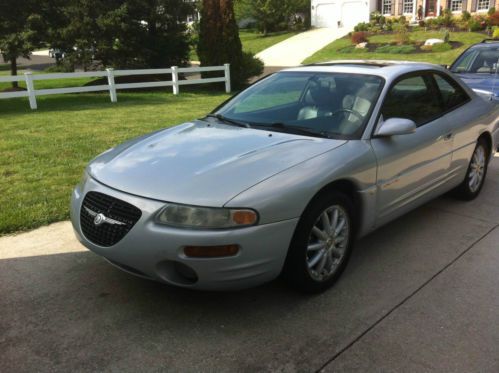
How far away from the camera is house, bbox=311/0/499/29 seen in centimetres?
4283

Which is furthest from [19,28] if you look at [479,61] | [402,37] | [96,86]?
[402,37]

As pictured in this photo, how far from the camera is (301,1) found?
47.7 meters

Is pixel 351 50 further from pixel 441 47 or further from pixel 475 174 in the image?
pixel 475 174

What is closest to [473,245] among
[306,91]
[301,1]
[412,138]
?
[412,138]

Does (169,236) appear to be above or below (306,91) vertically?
below

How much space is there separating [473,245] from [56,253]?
11.7 feet

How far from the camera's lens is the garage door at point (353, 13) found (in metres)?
45.9

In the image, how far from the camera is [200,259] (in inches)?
113

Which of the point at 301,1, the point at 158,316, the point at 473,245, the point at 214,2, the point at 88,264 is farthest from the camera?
the point at 301,1

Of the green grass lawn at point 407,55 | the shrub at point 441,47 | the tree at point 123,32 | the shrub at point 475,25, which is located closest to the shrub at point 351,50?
the green grass lawn at point 407,55

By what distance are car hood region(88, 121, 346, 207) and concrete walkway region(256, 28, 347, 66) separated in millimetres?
26461

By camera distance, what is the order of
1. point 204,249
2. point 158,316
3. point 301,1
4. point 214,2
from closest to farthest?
point 204,249, point 158,316, point 214,2, point 301,1

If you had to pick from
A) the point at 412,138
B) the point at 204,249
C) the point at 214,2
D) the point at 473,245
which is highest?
the point at 214,2

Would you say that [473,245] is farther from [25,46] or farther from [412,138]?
[25,46]
